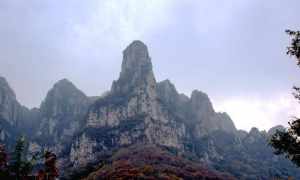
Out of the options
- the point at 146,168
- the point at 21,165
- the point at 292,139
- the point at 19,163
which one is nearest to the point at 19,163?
the point at 19,163

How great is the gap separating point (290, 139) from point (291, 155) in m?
1.19

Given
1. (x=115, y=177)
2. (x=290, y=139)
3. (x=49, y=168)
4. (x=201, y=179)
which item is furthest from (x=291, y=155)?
(x=201, y=179)

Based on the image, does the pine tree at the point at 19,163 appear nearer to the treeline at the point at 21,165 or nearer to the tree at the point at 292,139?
the treeline at the point at 21,165

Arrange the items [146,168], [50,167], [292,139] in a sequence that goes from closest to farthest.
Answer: [292,139] < [50,167] < [146,168]

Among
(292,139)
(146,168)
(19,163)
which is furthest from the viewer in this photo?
(146,168)

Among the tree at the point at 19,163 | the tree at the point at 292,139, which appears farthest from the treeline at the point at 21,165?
the tree at the point at 292,139

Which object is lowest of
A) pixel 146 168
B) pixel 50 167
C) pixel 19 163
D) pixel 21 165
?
pixel 146 168

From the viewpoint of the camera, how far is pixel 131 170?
5935 inches

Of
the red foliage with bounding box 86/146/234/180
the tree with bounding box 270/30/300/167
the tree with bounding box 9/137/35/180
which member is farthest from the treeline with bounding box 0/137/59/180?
the red foliage with bounding box 86/146/234/180

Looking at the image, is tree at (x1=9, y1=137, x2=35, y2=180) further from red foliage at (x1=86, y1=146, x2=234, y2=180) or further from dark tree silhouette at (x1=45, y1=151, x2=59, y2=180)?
red foliage at (x1=86, y1=146, x2=234, y2=180)

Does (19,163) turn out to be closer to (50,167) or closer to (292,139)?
(50,167)

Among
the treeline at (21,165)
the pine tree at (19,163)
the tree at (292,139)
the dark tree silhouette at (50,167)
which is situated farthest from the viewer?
the pine tree at (19,163)

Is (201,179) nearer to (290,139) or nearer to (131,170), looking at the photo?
(131,170)

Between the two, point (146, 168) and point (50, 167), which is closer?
point (50, 167)
